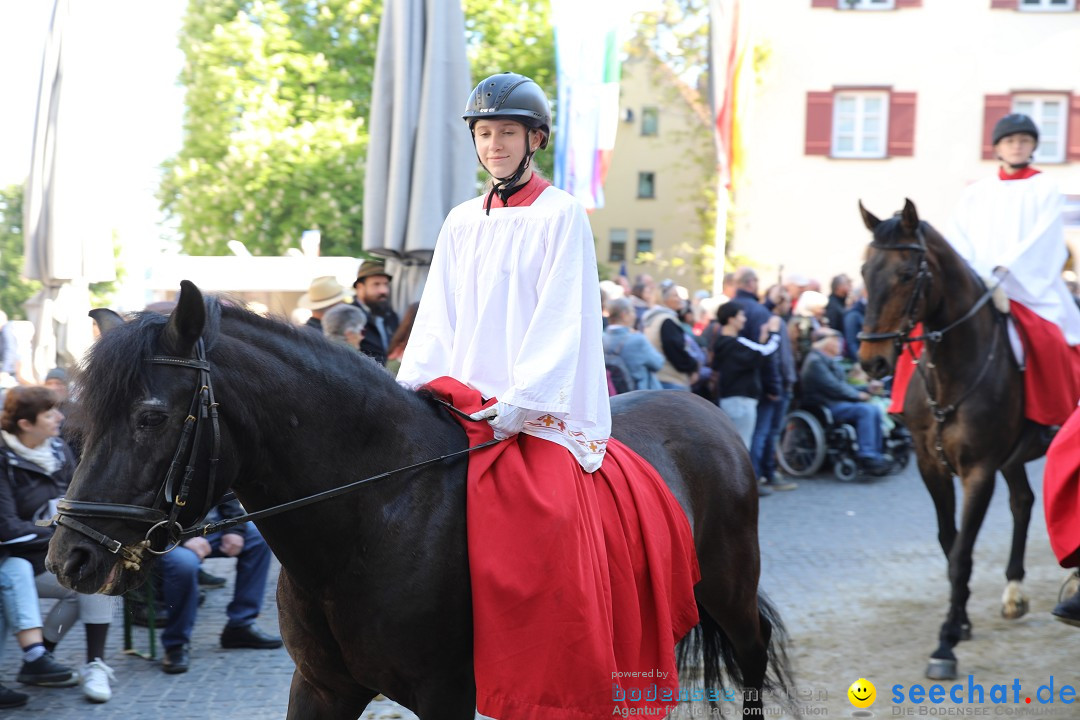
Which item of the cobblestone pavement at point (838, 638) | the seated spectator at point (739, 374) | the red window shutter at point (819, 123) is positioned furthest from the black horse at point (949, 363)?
the red window shutter at point (819, 123)

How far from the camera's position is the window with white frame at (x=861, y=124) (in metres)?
24.9

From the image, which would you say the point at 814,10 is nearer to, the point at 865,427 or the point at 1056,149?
the point at 1056,149

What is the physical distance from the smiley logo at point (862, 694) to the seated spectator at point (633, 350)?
4738 mm

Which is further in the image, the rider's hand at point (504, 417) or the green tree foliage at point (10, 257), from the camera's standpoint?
the green tree foliage at point (10, 257)

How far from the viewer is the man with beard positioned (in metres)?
7.65

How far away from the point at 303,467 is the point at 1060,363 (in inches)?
198

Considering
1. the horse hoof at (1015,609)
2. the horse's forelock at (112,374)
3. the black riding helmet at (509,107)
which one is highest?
the black riding helmet at (509,107)

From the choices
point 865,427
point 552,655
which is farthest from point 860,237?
point 552,655

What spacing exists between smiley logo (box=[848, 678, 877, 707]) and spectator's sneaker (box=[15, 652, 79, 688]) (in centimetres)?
381

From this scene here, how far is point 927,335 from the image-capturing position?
6191 mm

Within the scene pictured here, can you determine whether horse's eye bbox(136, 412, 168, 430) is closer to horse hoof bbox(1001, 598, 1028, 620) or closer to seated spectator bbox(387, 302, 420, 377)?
seated spectator bbox(387, 302, 420, 377)

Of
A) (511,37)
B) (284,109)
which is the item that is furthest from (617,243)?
(284,109)

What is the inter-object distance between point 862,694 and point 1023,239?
3261 millimetres

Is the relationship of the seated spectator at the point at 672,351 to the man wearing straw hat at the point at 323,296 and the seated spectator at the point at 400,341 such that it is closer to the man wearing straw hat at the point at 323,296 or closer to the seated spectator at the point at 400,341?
the man wearing straw hat at the point at 323,296
